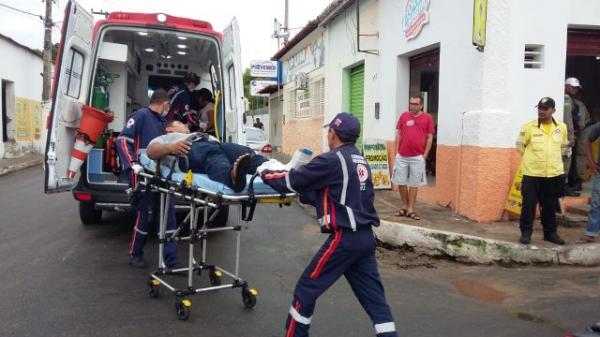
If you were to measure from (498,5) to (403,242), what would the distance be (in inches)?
136

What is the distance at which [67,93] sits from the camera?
6430 millimetres

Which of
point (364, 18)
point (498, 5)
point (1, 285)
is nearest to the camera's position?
point (1, 285)

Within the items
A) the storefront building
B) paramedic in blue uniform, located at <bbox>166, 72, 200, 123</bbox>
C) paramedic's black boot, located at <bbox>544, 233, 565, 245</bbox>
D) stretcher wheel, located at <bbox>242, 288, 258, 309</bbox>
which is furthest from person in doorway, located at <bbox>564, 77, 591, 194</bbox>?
stretcher wheel, located at <bbox>242, 288, 258, 309</bbox>

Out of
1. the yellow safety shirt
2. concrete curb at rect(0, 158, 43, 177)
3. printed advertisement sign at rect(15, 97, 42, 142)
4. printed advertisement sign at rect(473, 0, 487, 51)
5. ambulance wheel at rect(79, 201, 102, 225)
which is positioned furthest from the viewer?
printed advertisement sign at rect(15, 97, 42, 142)

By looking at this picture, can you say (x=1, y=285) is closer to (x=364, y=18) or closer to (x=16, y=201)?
(x=16, y=201)

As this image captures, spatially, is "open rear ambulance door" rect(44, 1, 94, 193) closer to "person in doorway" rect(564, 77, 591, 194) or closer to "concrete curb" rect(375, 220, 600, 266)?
"concrete curb" rect(375, 220, 600, 266)

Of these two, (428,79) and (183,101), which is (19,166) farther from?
(428,79)

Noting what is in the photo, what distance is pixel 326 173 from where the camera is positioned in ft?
11.4

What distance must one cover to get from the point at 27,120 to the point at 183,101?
54.8 ft

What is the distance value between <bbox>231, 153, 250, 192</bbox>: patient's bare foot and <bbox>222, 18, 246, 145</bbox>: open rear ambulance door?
3011 millimetres

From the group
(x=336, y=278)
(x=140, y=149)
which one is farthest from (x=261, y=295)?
(x=140, y=149)

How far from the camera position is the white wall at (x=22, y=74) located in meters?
19.8

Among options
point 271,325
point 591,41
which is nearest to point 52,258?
point 271,325

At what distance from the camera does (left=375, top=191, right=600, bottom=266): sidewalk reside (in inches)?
251
